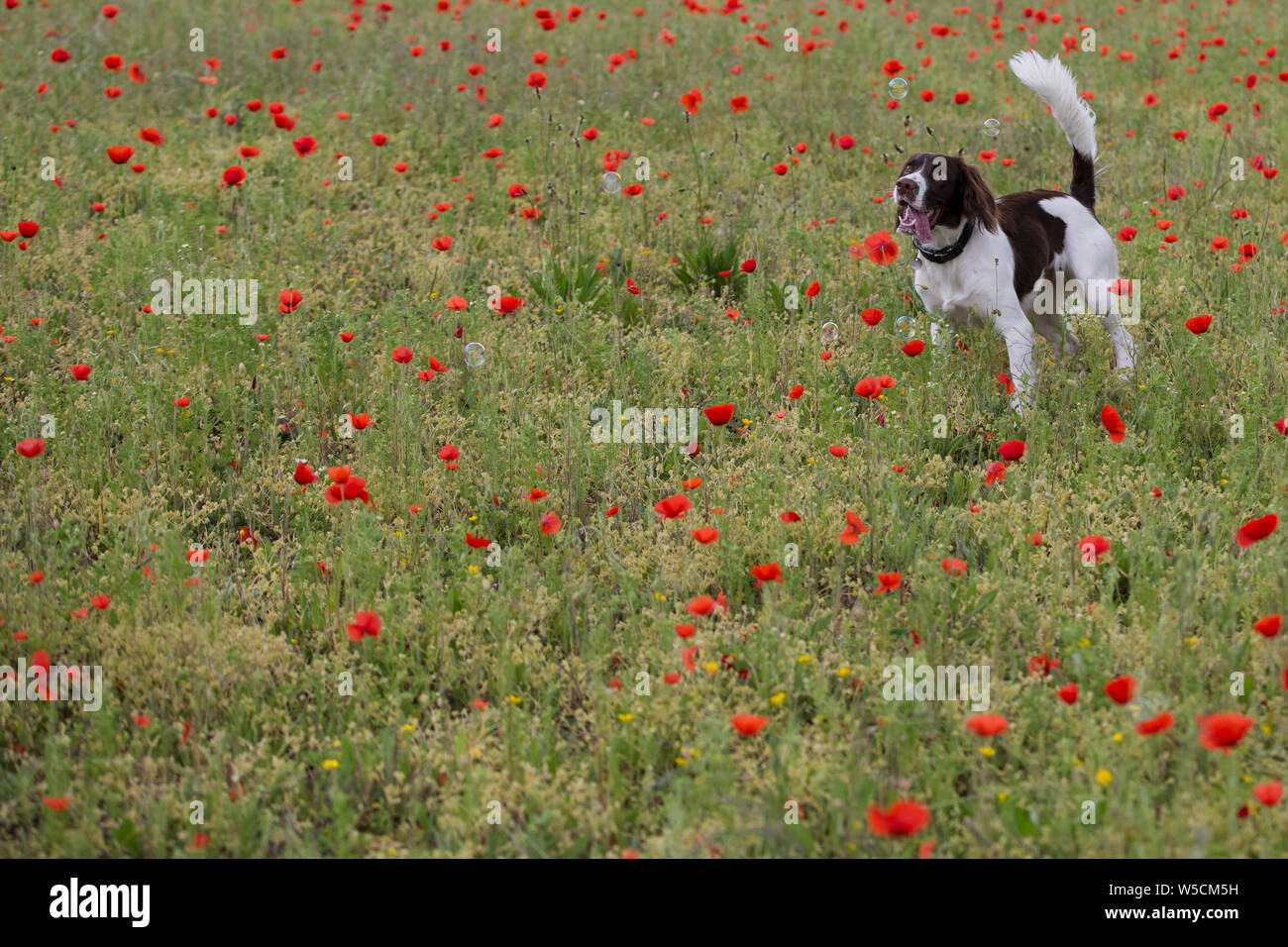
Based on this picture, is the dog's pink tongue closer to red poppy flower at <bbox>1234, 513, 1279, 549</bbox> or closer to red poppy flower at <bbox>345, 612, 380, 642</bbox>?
red poppy flower at <bbox>1234, 513, 1279, 549</bbox>

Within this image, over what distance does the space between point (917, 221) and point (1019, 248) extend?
0.62 meters

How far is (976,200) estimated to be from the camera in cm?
484

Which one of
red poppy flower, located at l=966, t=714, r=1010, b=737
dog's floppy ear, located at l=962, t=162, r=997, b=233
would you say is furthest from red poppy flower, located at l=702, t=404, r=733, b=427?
dog's floppy ear, located at l=962, t=162, r=997, b=233

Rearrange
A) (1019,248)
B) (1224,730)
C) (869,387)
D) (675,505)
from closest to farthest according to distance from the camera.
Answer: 1. (1224,730)
2. (675,505)
3. (869,387)
4. (1019,248)

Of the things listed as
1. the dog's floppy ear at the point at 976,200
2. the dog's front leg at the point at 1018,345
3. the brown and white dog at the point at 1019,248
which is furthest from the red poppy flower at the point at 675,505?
the dog's floppy ear at the point at 976,200

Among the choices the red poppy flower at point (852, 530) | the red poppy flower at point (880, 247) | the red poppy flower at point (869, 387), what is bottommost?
the red poppy flower at point (852, 530)

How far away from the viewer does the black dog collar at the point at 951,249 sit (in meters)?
4.91

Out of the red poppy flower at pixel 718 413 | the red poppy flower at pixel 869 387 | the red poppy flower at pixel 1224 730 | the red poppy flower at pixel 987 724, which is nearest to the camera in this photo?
the red poppy flower at pixel 1224 730

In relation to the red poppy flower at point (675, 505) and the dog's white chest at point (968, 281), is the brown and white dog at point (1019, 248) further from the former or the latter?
the red poppy flower at point (675, 505)

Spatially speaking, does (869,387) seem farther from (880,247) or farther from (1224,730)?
(1224,730)

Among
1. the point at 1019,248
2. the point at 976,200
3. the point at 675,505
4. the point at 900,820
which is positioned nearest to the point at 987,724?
the point at 900,820

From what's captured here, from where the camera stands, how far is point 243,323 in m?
5.27

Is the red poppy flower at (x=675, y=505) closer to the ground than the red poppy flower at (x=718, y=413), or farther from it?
closer to the ground

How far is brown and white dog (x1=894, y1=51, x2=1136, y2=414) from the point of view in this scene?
15.8 feet
